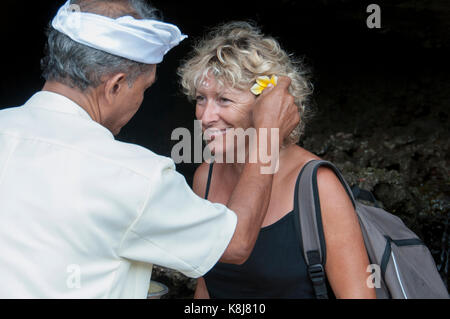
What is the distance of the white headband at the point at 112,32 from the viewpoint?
1604 mm

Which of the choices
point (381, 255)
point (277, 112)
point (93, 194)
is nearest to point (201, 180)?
point (277, 112)

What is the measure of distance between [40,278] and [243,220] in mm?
664

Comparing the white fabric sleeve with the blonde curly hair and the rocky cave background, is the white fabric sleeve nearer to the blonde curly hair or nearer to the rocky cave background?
the blonde curly hair

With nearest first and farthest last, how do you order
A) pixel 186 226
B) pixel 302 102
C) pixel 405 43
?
pixel 186 226, pixel 302 102, pixel 405 43

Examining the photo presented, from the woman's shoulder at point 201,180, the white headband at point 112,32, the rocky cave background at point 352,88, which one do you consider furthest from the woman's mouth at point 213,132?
the rocky cave background at point 352,88

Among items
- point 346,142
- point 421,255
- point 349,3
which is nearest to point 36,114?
point 421,255

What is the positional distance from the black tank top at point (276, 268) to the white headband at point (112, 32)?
94 centimetres

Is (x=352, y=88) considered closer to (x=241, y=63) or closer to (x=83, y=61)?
(x=241, y=63)

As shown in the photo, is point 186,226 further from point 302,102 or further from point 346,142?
point 346,142

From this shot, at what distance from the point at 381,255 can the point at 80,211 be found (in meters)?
1.27

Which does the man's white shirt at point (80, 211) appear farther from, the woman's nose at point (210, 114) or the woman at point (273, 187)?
the woman's nose at point (210, 114)

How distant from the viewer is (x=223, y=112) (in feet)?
8.36

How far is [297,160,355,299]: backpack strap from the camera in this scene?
6.77 ft

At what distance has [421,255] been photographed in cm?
214
